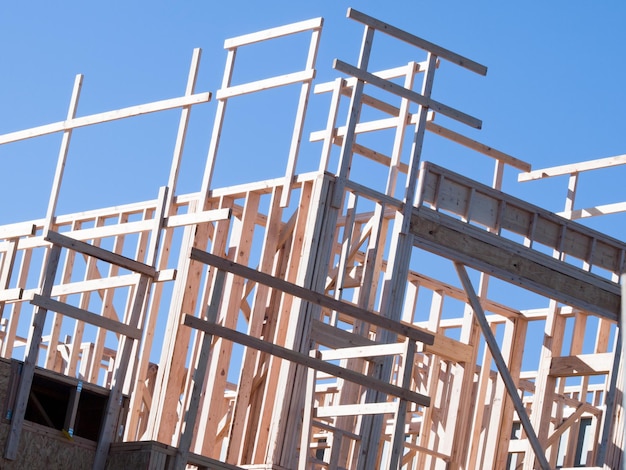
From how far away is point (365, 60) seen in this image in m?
18.8

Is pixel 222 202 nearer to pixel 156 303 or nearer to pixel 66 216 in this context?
pixel 156 303

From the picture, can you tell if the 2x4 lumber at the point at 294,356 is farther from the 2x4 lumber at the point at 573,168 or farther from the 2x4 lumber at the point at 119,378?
the 2x4 lumber at the point at 573,168

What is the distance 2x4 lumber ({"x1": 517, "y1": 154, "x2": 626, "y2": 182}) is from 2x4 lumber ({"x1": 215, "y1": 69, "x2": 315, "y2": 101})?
4.72 metres

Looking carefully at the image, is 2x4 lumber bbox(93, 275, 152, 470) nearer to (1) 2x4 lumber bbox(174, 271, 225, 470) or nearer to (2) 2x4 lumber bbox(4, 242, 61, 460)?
(2) 2x4 lumber bbox(4, 242, 61, 460)

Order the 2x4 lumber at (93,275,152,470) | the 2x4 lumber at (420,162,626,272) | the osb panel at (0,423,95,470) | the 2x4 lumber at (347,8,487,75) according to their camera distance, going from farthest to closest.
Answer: the 2x4 lumber at (420,162,626,272) < the 2x4 lumber at (347,8,487,75) < the 2x4 lumber at (93,275,152,470) < the osb panel at (0,423,95,470)

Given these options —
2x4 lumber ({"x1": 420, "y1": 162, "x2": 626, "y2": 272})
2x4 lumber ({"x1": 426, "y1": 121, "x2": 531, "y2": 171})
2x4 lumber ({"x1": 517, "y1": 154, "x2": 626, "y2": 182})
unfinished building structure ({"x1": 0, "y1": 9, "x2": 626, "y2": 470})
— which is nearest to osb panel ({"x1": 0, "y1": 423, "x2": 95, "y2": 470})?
unfinished building structure ({"x1": 0, "y1": 9, "x2": 626, "y2": 470})

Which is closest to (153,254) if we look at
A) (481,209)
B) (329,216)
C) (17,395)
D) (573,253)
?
(329,216)

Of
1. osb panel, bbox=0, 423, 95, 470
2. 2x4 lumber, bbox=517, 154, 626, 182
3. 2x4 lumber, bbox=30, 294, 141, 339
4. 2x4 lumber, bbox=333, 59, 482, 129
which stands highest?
2x4 lumber, bbox=517, 154, 626, 182

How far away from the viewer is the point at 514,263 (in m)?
19.7

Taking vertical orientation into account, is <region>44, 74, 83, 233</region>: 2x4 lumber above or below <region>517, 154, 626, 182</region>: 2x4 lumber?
below

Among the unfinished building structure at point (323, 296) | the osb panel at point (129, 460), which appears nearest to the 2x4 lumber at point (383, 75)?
the unfinished building structure at point (323, 296)

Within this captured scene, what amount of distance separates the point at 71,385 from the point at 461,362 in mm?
9182

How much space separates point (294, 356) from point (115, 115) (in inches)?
302

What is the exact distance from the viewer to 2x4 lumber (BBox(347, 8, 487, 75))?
738 inches
